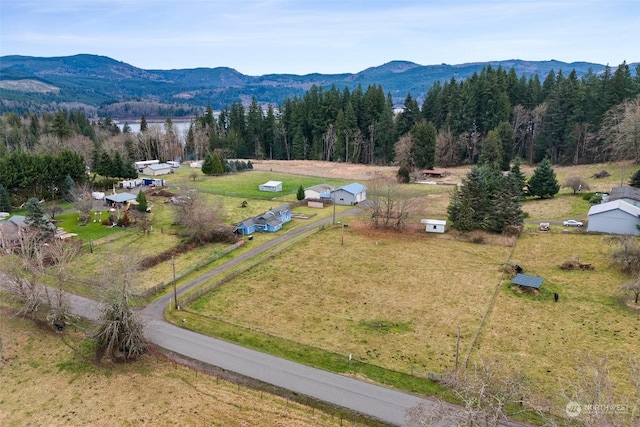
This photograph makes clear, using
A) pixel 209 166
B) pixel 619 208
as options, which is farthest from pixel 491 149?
pixel 209 166

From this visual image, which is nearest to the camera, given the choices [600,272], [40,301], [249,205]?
[40,301]

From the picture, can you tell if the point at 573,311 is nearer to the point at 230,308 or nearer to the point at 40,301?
the point at 230,308

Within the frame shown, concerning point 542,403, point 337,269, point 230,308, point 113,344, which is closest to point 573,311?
point 542,403

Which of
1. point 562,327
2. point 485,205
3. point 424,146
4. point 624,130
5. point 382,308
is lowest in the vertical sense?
point 382,308

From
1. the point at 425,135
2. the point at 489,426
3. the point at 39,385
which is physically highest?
the point at 425,135

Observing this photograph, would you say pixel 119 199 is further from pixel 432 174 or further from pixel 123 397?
pixel 432 174

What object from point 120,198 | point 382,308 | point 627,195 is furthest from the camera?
point 120,198

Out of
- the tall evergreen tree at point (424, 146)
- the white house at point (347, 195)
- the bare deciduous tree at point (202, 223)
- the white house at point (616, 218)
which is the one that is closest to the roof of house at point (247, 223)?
the bare deciduous tree at point (202, 223)
